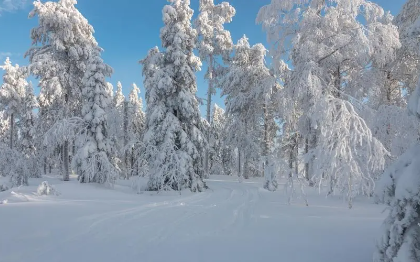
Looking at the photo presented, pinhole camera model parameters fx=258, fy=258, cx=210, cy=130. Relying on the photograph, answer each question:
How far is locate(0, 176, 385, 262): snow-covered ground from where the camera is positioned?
14.7 feet

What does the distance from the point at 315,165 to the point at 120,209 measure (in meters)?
6.76

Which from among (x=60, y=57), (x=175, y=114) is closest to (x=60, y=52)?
(x=60, y=57)

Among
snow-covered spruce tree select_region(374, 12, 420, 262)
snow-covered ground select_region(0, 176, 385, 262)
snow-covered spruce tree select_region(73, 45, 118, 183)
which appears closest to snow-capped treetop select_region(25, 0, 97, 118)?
snow-covered spruce tree select_region(73, 45, 118, 183)

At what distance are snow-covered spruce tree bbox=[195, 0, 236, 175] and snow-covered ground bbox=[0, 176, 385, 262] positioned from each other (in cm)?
1600

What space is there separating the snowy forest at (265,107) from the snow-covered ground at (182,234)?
1.29 meters

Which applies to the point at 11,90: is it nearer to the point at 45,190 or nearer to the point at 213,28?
the point at 45,190

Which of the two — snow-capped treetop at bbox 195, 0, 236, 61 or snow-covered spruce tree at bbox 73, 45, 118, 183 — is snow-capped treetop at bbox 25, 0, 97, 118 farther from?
snow-capped treetop at bbox 195, 0, 236, 61

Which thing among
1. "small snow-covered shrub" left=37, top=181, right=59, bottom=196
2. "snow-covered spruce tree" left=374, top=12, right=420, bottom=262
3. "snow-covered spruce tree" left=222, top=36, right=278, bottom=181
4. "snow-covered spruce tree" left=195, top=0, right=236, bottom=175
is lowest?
"small snow-covered shrub" left=37, top=181, right=59, bottom=196

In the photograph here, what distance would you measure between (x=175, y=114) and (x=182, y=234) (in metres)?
11.0

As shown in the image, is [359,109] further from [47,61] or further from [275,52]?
[47,61]

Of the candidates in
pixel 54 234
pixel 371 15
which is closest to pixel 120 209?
pixel 54 234

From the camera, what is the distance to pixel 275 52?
39.4 feet

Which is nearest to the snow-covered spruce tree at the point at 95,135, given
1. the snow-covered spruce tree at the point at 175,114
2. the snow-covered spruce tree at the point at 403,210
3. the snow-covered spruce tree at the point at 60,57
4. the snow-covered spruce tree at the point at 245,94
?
the snow-covered spruce tree at the point at 60,57

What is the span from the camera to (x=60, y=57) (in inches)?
718
